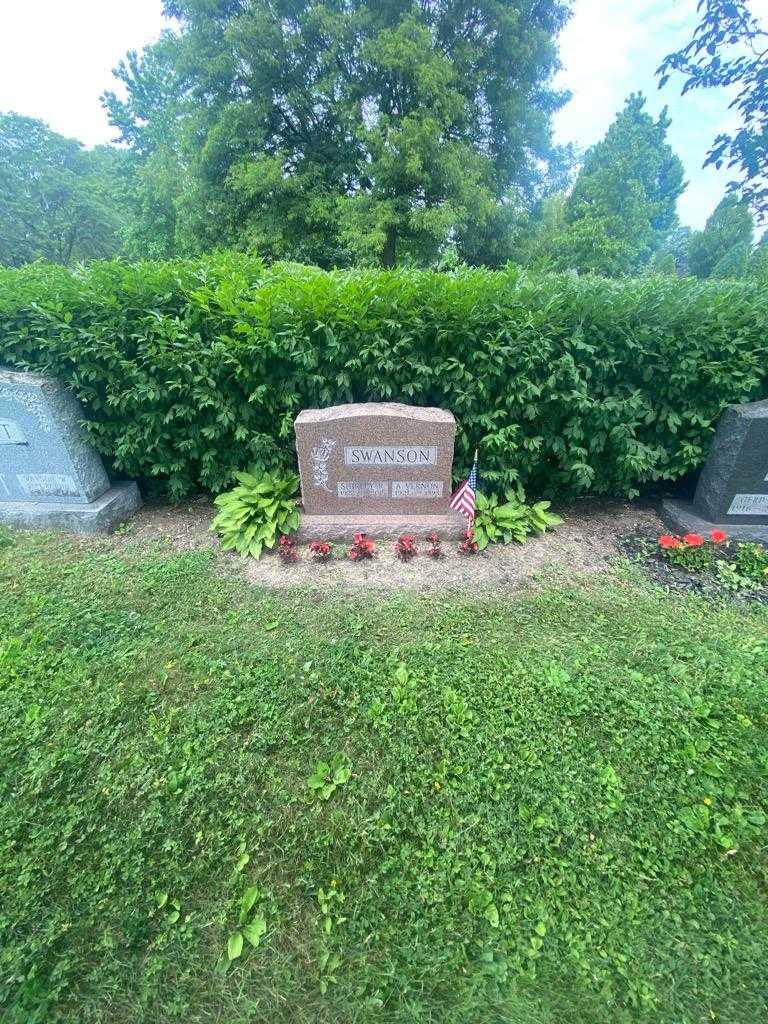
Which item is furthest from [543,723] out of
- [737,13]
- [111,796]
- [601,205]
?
[601,205]

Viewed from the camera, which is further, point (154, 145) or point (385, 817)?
point (154, 145)

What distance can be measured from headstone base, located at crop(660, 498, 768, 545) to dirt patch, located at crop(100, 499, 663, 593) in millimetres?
159

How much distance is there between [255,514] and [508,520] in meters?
2.27

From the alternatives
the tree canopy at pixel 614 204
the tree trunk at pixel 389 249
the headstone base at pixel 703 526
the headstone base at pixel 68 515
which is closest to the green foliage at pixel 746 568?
the headstone base at pixel 703 526

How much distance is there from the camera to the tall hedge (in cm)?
365

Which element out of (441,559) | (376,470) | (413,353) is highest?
(413,353)

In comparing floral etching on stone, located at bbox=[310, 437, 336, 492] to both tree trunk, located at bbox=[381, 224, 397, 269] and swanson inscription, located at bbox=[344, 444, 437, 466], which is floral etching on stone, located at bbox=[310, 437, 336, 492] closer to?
swanson inscription, located at bbox=[344, 444, 437, 466]

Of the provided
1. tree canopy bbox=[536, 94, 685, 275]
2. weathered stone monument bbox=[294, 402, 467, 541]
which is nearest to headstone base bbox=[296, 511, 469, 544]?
weathered stone monument bbox=[294, 402, 467, 541]

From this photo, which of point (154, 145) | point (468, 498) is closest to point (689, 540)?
point (468, 498)

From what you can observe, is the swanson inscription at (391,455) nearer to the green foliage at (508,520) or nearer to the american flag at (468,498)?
the american flag at (468,498)

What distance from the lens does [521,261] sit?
1498 cm

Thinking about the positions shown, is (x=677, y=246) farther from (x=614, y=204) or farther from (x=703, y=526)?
(x=703, y=526)

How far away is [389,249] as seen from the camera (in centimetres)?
1278

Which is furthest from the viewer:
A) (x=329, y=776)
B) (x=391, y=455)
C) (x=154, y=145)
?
(x=154, y=145)
